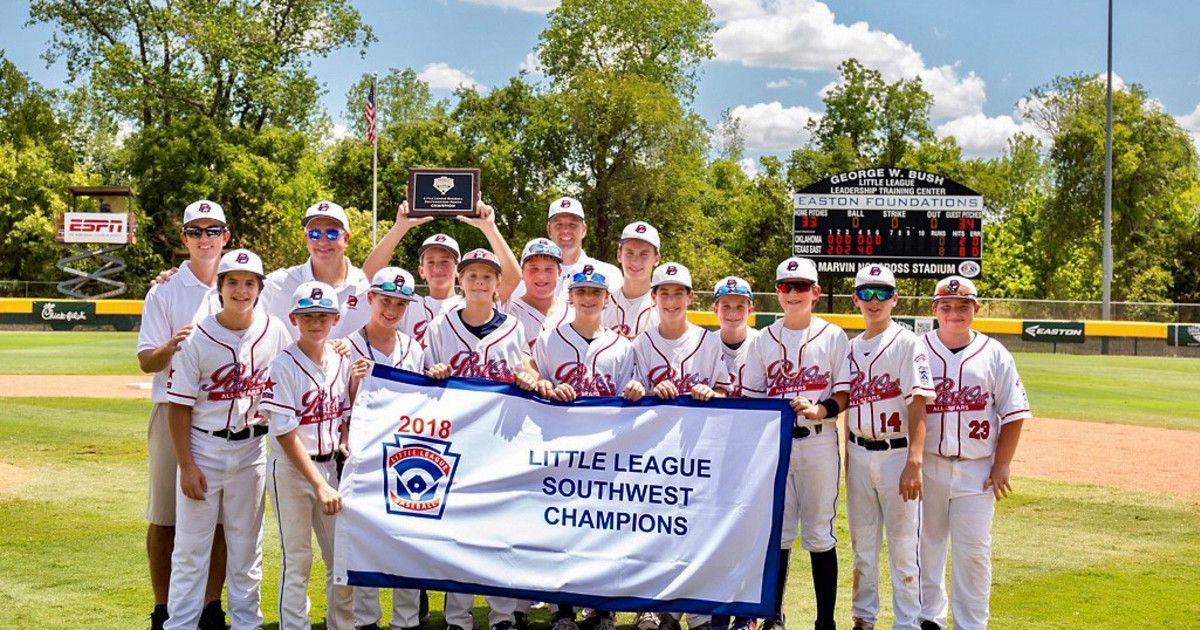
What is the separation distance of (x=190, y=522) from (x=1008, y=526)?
700cm

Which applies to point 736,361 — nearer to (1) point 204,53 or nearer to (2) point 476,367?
(2) point 476,367

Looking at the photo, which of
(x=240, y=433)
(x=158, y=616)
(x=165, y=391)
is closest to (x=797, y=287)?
(x=240, y=433)

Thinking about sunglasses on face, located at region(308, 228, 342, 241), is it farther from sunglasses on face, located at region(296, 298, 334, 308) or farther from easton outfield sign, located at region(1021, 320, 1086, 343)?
easton outfield sign, located at region(1021, 320, 1086, 343)

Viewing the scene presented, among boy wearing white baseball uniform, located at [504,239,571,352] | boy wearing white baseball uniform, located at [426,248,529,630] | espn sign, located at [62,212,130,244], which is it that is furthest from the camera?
espn sign, located at [62,212,130,244]

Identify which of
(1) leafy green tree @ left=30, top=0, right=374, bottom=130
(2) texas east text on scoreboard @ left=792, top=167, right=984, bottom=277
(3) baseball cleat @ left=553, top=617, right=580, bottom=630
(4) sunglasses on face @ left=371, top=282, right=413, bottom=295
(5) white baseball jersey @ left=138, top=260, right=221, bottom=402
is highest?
(1) leafy green tree @ left=30, top=0, right=374, bottom=130

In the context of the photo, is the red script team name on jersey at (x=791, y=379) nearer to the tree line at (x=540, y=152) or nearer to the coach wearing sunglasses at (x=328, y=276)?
the coach wearing sunglasses at (x=328, y=276)

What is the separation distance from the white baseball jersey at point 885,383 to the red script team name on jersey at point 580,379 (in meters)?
1.43

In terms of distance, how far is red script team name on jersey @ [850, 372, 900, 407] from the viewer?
228 inches

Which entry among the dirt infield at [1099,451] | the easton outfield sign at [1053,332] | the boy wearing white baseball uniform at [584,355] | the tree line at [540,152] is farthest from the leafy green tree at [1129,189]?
the boy wearing white baseball uniform at [584,355]

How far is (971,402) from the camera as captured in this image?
5785 mm

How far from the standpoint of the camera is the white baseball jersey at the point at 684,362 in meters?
6.03

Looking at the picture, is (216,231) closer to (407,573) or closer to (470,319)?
(470,319)

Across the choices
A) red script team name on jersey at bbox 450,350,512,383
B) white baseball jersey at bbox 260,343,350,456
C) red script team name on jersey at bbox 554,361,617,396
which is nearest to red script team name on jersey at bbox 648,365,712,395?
red script team name on jersey at bbox 554,361,617,396

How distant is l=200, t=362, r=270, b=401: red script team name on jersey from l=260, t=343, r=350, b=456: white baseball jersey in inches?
8.2
